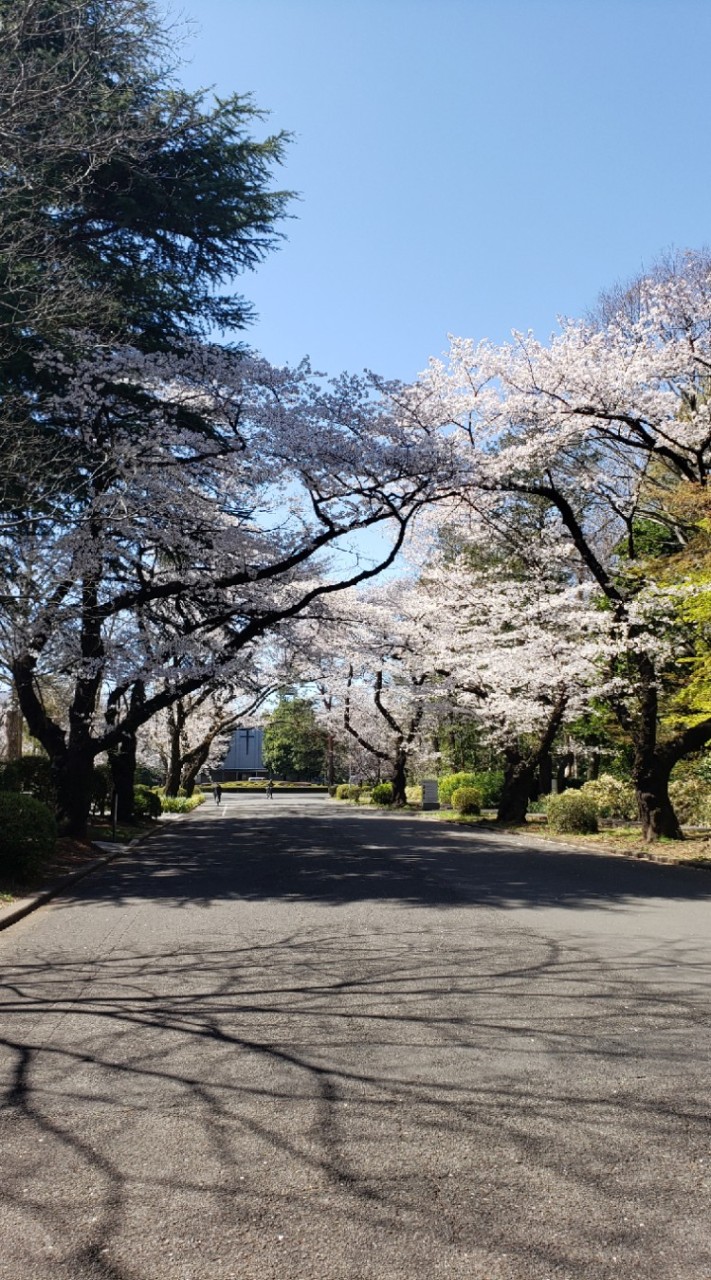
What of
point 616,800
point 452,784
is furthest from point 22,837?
point 452,784

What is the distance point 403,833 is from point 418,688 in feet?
37.2

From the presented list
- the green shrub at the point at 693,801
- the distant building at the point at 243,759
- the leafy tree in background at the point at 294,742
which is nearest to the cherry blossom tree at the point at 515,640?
the green shrub at the point at 693,801

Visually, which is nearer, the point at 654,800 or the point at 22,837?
the point at 22,837

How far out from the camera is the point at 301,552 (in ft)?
66.2

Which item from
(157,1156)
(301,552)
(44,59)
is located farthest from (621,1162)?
(301,552)

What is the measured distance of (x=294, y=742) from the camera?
8888 centimetres

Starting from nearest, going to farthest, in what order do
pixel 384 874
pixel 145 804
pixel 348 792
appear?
pixel 384 874
pixel 145 804
pixel 348 792

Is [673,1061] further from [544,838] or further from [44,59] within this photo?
[544,838]

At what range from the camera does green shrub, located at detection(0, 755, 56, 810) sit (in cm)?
2059

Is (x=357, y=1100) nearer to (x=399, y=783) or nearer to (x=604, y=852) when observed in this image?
(x=604, y=852)

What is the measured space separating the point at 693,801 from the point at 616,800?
9.36ft

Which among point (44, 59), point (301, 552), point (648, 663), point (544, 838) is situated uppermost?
point (44, 59)

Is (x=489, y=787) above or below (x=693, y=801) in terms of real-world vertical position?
above

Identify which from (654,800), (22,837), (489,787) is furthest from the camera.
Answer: (489,787)
